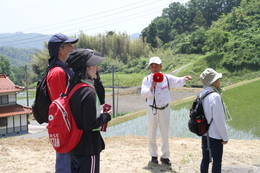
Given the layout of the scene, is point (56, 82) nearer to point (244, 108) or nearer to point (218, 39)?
point (244, 108)

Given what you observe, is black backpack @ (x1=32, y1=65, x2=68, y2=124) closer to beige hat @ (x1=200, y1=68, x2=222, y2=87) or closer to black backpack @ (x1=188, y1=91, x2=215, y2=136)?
black backpack @ (x1=188, y1=91, x2=215, y2=136)

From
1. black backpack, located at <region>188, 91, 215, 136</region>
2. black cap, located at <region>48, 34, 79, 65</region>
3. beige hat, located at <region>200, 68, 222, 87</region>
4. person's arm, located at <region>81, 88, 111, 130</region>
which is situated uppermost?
black cap, located at <region>48, 34, 79, 65</region>

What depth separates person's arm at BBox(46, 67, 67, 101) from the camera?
2.74 metres

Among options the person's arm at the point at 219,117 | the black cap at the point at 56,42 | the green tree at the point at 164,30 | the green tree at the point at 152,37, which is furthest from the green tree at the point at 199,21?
the black cap at the point at 56,42

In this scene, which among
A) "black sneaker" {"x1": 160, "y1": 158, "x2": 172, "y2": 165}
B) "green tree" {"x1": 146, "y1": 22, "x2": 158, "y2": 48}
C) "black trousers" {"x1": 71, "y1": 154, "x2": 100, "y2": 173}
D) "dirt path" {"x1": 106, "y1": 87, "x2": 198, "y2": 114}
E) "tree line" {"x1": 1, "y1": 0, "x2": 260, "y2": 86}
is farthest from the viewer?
"green tree" {"x1": 146, "y1": 22, "x2": 158, "y2": 48}

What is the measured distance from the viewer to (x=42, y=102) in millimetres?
2824

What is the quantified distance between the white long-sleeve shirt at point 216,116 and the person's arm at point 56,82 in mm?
1662

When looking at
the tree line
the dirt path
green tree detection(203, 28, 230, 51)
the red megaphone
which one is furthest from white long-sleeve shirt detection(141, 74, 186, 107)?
green tree detection(203, 28, 230, 51)

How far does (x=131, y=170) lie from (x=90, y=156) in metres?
2.13

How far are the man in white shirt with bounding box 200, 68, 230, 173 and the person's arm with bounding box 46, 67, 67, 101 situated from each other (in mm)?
1661

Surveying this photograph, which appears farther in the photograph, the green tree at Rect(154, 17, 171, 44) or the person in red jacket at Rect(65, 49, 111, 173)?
the green tree at Rect(154, 17, 171, 44)

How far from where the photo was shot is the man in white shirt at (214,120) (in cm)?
336

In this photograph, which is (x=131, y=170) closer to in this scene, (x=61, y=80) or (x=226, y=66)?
(x=61, y=80)

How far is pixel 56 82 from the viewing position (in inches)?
108
